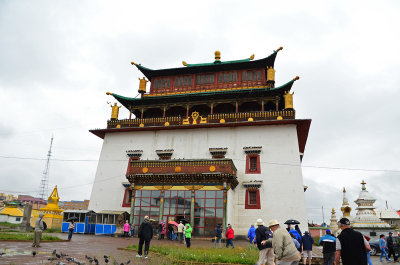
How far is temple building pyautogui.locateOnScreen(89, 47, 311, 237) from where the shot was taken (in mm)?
24641

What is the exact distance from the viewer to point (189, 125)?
1200 inches

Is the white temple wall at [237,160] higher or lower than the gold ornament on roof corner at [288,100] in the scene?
lower

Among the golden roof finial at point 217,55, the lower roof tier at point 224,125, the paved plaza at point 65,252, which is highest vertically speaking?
the golden roof finial at point 217,55

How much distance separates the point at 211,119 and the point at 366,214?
16896 millimetres

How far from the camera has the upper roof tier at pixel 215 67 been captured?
3322 centimetres

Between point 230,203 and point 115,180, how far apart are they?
39.1ft

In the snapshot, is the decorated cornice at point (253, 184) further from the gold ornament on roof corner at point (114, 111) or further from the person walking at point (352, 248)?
the person walking at point (352, 248)

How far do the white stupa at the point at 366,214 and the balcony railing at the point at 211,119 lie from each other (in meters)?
11.0

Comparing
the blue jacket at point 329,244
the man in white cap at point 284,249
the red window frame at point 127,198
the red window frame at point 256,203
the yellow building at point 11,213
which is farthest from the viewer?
the yellow building at point 11,213

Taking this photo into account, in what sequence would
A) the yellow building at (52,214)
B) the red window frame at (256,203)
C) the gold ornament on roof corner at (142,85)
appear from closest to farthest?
the red window frame at (256,203) < the yellow building at (52,214) < the gold ornament on roof corner at (142,85)

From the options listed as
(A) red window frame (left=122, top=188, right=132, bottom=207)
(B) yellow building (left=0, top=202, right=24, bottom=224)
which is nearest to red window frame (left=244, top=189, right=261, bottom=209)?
(A) red window frame (left=122, top=188, right=132, bottom=207)

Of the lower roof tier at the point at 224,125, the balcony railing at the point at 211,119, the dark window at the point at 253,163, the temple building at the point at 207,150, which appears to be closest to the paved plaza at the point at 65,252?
the temple building at the point at 207,150

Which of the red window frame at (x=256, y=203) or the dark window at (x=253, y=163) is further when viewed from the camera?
the dark window at (x=253, y=163)

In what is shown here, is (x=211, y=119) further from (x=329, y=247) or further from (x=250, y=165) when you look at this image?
(x=329, y=247)
